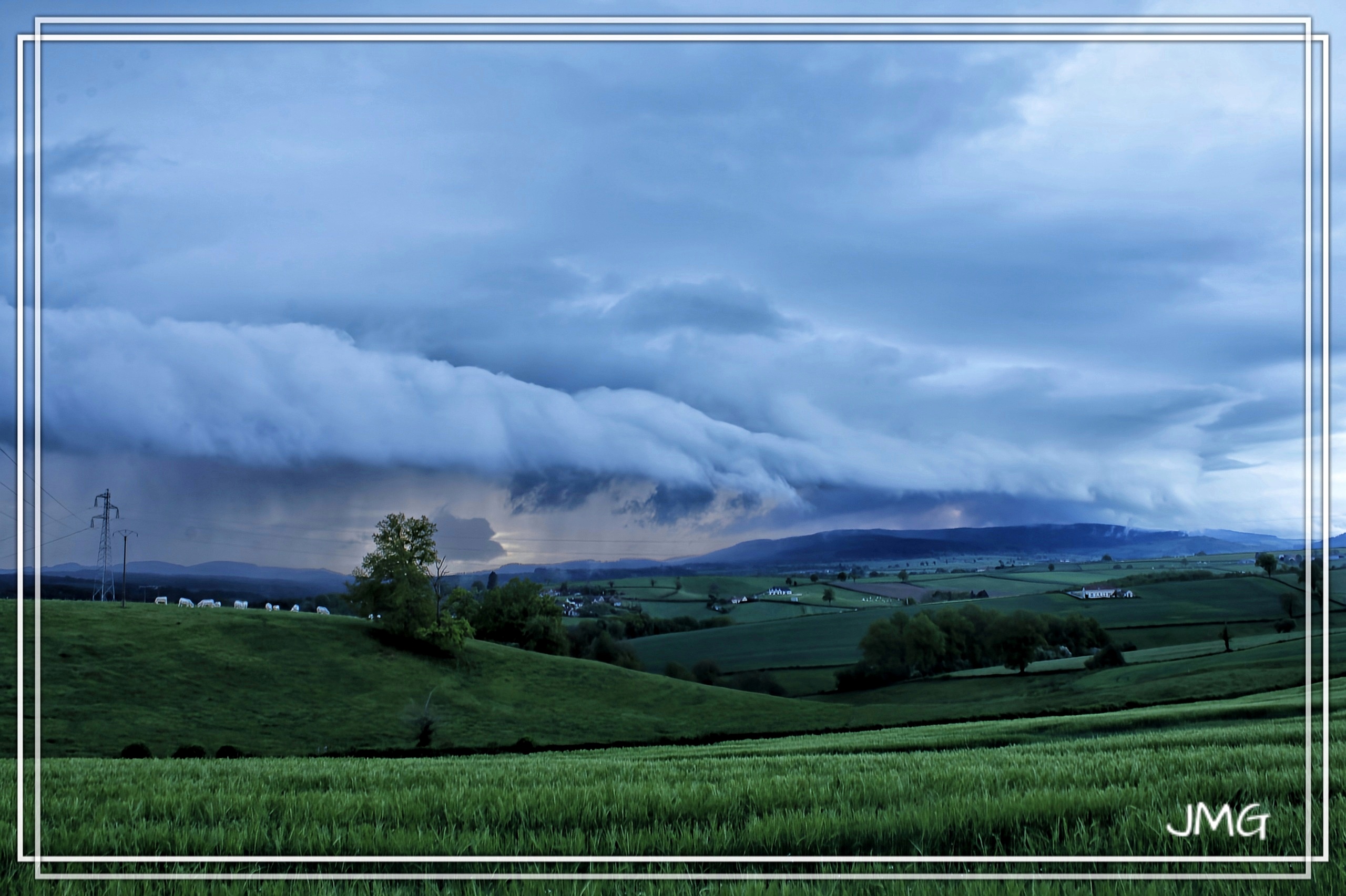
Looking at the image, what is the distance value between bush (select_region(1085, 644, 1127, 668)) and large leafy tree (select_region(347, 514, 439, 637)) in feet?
231

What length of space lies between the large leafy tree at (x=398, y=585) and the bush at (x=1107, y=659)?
231 ft

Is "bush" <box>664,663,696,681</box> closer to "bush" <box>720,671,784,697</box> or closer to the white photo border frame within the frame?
"bush" <box>720,671,784,697</box>

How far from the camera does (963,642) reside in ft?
290

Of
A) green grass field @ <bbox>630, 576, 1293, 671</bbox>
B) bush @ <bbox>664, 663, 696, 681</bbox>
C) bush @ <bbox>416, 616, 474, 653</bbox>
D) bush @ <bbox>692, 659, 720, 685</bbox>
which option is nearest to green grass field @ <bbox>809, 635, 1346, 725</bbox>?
green grass field @ <bbox>630, 576, 1293, 671</bbox>

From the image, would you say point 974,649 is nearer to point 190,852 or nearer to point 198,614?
point 198,614

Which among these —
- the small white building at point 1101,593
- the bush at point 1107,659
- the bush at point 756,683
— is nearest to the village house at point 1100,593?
the small white building at point 1101,593

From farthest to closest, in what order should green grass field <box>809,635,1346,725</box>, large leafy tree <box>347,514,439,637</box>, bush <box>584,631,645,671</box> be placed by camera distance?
1. bush <box>584,631,645,671</box>
2. green grass field <box>809,635,1346,725</box>
3. large leafy tree <box>347,514,439,637</box>

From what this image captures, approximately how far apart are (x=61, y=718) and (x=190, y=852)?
75.3 metres

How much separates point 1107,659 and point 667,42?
91953 mm

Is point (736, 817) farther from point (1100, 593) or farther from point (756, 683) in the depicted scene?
point (1100, 593)

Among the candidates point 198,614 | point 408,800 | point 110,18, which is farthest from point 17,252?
point 198,614

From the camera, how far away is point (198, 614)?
76.8m

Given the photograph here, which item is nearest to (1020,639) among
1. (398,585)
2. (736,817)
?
(398,585)

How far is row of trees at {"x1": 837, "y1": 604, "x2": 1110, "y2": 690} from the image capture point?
82.8 metres
